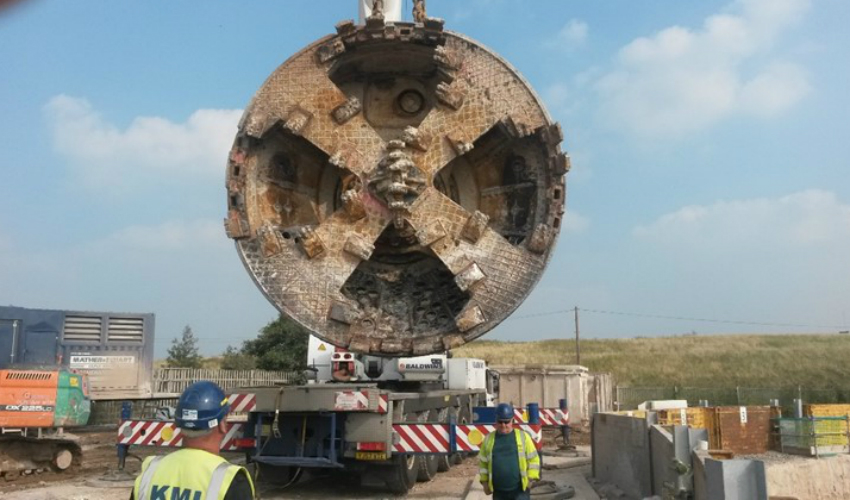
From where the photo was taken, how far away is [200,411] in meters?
2.38

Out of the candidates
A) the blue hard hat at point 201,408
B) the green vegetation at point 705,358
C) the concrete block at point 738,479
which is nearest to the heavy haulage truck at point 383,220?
the concrete block at point 738,479

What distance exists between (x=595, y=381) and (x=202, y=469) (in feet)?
63.9

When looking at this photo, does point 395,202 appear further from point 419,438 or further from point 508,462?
point 508,462

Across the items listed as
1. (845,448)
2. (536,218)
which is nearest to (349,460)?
(536,218)

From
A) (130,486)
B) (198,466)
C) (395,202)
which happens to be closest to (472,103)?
(395,202)

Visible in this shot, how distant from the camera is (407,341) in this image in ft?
23.7

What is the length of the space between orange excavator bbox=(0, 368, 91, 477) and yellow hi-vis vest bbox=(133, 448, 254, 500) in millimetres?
9227

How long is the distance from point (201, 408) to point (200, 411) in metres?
0.01

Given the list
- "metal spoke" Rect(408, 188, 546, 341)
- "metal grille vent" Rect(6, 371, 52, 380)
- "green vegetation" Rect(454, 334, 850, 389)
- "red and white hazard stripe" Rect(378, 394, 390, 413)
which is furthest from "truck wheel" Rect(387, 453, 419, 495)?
"green vegetation" Rect(454, 334, 850, 389)

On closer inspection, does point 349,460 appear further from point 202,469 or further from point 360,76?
point 202,469

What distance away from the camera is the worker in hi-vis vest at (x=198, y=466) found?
2.27 meters

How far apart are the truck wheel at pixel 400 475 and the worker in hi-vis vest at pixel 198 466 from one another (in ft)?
18.7

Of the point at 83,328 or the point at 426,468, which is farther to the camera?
the point at 83,328

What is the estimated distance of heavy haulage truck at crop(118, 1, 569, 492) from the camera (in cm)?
717
